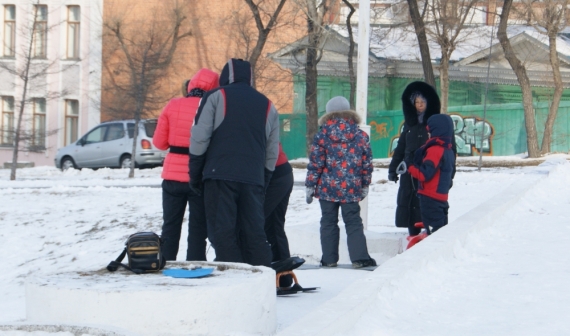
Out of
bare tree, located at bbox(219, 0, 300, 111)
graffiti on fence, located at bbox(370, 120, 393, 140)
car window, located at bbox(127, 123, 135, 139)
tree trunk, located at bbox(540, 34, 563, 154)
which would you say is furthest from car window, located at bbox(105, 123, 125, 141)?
tree trunk, located at bbox(540, 34, 563, 154)

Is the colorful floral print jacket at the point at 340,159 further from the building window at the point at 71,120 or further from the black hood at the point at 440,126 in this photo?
the building window at the point at 71,120

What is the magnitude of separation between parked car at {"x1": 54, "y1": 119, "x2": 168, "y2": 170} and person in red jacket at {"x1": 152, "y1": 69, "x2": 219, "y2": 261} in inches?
827

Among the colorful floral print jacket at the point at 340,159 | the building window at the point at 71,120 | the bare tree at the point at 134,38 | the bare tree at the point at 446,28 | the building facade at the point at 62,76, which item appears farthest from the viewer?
the building window at the point at 71,120

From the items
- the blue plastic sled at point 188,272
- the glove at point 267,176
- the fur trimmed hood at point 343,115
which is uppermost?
the fur trimmed hood at point 343,115

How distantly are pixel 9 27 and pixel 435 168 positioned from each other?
3400 cm

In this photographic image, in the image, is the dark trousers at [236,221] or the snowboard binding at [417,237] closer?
the dark trousers at [236,221]

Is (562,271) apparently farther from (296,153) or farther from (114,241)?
(296,153)

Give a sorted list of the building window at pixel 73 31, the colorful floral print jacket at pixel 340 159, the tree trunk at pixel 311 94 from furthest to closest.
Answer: the building window at pixel 73 31 → the tree trunk at pixel 311 94 → the colorful floral print jacket at pixel 340 159

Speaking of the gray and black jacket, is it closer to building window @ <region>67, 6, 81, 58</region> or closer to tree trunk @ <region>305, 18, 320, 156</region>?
tree trunk @ <region>305, 18, 320, 156</region>

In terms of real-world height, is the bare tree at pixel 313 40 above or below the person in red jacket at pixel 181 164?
above

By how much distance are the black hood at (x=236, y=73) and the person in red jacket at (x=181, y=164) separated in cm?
54

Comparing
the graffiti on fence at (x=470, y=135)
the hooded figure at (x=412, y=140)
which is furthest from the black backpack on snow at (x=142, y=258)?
the graffiti on fence at (x=470, y=135)

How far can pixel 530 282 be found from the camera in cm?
619

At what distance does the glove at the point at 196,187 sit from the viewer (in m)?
6.05
